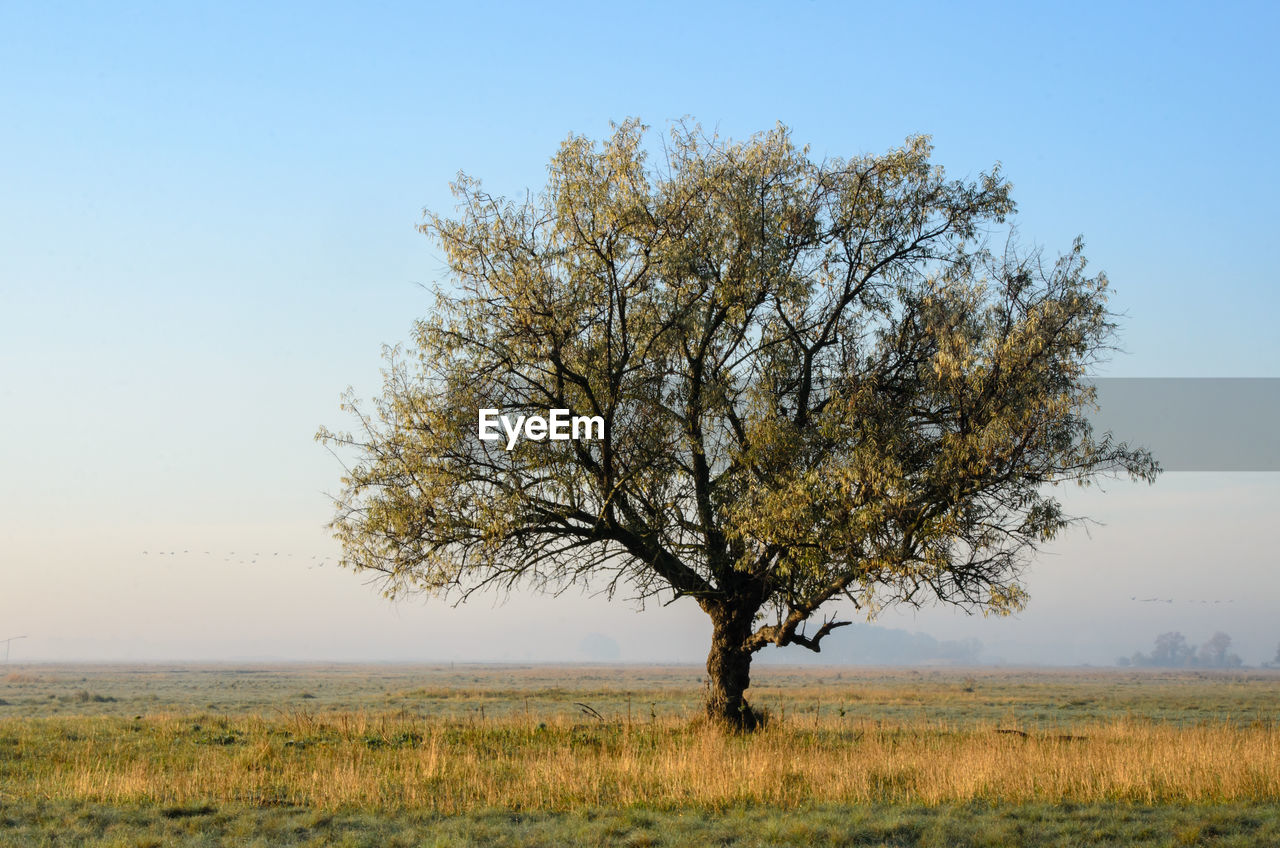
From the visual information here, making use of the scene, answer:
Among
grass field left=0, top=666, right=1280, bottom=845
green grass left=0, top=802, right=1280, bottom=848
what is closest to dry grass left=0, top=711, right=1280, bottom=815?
grass field left=0, top=666, right=1280, bottom=845

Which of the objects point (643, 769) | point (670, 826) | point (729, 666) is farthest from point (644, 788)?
point (729, 666)

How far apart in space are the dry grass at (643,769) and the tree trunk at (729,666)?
2.56ft

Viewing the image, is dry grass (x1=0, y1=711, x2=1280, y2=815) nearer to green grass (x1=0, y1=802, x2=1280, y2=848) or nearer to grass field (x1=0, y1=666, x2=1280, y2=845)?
grass field (x1=0, y1=666, x2=1280, y2=845)

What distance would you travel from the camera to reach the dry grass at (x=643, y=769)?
14969 millimetres

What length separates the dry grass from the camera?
15.0 m

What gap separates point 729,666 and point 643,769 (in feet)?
20.5

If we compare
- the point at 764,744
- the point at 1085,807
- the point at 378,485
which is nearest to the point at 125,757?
the point at 378,485

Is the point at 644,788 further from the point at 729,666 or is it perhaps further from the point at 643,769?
the point at 729,666

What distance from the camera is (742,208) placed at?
2034cm

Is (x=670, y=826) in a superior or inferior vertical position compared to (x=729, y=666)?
inferior

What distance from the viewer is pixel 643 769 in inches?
659

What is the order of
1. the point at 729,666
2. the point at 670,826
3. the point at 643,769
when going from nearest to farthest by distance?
1. the point at 670,826
2. the point at 643,769
3. the point at 729,666

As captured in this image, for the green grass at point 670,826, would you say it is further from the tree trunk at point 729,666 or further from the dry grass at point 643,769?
the tree trunk at point 729,666

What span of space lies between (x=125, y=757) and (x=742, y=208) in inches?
631
